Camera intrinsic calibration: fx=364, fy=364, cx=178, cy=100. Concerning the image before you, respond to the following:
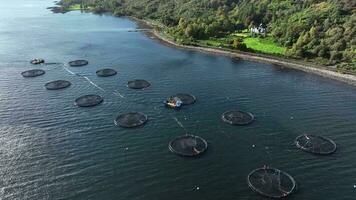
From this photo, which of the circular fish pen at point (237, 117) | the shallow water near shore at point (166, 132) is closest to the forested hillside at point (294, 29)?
the shallow water near shore at point (166, 132)

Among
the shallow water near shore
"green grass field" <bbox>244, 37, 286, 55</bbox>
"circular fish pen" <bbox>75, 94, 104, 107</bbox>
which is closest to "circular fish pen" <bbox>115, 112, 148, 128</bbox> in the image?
the shallow water near shore

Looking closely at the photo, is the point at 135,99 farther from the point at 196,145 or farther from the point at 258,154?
the point at 258,154

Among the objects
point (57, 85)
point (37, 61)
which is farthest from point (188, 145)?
point (37, 61)

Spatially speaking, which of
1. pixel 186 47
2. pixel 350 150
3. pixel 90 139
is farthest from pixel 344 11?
pixel 90 139

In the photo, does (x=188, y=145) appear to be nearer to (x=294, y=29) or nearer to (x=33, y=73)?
(x=33, y=73)

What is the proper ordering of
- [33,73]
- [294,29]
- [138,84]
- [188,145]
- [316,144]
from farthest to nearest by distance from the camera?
[294,29], [33,73], [138,84], [316,144], [188,145]

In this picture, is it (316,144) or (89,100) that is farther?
(89,100)

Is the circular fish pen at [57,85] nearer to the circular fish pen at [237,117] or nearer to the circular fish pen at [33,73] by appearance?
the circular fish pen at [33,73]
